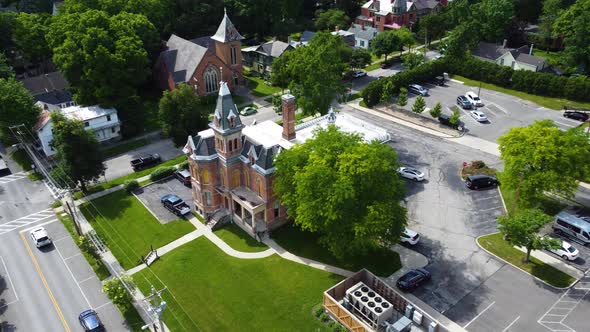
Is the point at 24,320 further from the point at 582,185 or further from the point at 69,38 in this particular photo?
→ the point at 582,185

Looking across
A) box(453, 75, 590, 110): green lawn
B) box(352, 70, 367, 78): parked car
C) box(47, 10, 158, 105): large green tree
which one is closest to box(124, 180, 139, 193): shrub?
box(47, 10, 158, 105): large green tree

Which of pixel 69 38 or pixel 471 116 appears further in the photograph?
pixel 471 116

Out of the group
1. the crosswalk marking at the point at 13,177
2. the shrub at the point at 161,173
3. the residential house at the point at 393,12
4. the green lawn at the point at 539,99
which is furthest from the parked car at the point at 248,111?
the residential house at the point at 393,12

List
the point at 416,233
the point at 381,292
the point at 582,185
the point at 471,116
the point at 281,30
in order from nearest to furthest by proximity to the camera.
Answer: the point at 381,292 → the point at 416,233 → the point at 582,185 → the point at 471,116 → the point at 281,30

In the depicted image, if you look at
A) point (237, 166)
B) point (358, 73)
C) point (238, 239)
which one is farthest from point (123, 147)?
point (358, 73)

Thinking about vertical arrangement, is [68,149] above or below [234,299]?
above

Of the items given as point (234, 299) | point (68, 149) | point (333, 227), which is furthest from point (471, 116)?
point (68, 149)

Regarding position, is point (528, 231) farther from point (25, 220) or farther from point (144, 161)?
point (25, 220)

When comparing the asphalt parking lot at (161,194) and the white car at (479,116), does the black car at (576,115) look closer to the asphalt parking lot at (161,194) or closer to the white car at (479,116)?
the white car at (479,116)
